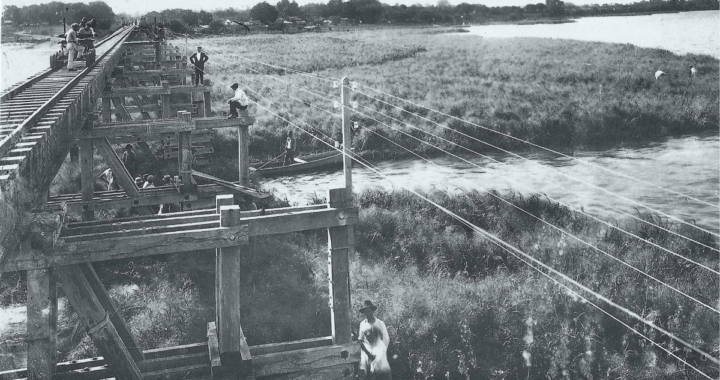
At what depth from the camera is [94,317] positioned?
5559 millimetres

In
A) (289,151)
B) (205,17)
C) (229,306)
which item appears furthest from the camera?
(205,17)

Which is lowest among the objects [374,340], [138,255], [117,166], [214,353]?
[374,340]

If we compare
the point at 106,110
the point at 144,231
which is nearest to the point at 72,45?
the point at 106,110

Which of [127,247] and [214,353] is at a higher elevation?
[127,247]

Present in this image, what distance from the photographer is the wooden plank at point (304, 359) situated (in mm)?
6176

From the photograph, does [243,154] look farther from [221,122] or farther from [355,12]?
[355,12]

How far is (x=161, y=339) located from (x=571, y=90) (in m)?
21.3

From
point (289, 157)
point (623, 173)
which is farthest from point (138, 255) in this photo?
point (623, 173)

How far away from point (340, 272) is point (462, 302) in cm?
432

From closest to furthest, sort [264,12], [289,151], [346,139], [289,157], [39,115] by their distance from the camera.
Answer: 1. [39,115]
2. [346,139]
3. [289,151]
4. [289,157]
5. [264,12]

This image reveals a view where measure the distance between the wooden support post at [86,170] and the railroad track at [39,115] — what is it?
70 centimetres

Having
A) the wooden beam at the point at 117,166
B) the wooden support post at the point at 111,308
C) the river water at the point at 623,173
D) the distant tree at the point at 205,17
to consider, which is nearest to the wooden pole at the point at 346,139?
the wooden support post at the point at 111,308

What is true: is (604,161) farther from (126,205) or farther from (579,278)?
(126,205)

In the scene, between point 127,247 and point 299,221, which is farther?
point 299,221
